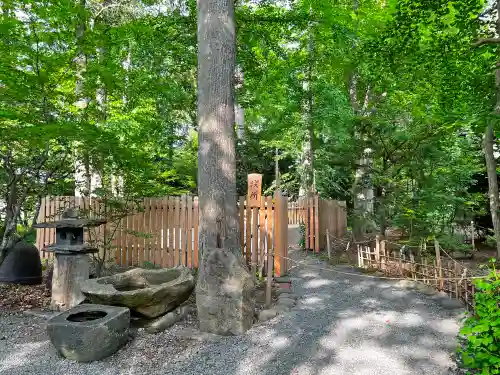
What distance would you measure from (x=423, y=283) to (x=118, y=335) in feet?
16.5

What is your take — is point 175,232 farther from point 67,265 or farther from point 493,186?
point 493,186

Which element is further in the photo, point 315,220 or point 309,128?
point 309,128

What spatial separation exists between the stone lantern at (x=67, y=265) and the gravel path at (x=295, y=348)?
0.44 meters

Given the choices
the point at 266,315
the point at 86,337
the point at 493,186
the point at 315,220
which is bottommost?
the point at 266,315

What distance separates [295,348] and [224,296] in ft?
3.46

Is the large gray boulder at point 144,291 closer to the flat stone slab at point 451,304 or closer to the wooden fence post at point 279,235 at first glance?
the wooden fence post at point 279,235

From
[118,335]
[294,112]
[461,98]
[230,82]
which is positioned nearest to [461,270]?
[461,98]

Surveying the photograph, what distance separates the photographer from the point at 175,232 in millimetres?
7758

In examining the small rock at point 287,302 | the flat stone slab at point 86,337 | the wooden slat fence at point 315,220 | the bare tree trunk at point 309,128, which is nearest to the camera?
the flat stone slab at point 86,337

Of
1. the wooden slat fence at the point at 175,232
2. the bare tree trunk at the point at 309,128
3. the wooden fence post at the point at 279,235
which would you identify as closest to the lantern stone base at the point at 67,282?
the wooden slat fence at the point at 175,232

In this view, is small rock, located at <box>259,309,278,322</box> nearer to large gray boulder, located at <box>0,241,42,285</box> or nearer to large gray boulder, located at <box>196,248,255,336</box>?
large gray boulder, located at <box>196,248,255,336</box>

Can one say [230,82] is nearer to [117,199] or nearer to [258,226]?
[258,226]

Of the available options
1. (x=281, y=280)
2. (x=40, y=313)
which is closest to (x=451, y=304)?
(x=281, y=280)

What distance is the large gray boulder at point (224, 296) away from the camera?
173 inches
